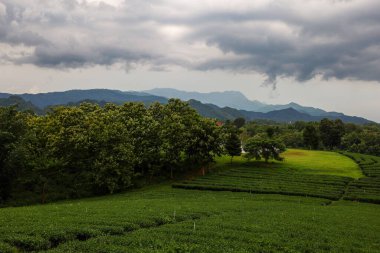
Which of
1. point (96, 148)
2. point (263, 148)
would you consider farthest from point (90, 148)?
point (263, 148)

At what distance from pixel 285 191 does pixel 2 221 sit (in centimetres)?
4570

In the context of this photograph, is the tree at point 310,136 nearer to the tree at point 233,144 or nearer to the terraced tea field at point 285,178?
the terraced tea field at point 285,178

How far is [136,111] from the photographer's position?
3120 inches

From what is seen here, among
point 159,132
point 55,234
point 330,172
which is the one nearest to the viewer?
point 55,234

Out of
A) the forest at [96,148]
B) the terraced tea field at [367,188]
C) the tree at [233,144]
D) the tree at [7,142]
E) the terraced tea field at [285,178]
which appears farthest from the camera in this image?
the tree at [233,144]

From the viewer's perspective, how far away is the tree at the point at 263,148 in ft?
299

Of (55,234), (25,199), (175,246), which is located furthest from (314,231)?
(25,199)

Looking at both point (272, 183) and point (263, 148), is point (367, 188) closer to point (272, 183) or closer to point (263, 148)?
point (272, 183)

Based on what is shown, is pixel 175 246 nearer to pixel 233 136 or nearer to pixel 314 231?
pixel 314 231

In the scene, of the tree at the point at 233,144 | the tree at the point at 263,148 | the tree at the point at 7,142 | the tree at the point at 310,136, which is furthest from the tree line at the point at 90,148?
the tree at the point at 310,136

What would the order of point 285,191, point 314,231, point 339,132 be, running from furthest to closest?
point 339,132 < point 285,191 < point 314,231

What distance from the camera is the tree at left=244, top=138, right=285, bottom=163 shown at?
9125 cm

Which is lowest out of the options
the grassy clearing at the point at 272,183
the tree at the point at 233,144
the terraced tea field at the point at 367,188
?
the grassy clearing at the point at 272,183

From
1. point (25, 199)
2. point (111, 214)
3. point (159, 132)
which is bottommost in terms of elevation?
point (25, 199)
